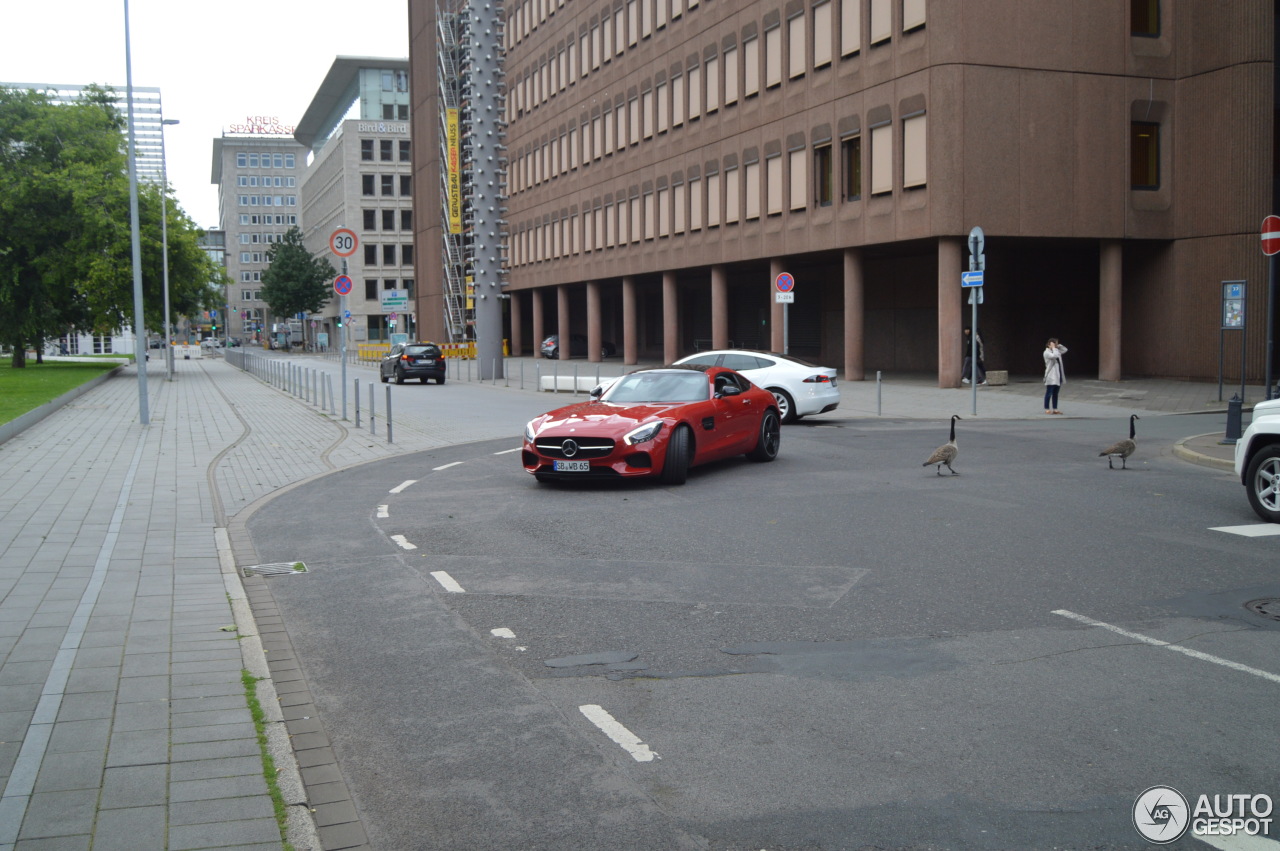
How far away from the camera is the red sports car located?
1334cm

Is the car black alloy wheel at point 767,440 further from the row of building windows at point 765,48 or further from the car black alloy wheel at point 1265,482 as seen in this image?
the row of building windows at point 765,48

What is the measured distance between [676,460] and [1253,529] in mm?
5888

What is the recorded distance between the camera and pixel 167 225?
55.0 m

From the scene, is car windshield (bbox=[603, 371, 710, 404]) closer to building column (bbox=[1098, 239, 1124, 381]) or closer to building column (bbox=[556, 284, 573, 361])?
building column (bbox=[1098, 239, 1124, 381])

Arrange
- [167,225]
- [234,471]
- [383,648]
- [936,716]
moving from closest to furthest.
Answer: [936,716] → [383,648] → [234,471] → [167,225]

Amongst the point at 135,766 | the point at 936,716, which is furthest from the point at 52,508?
the point at 936,716

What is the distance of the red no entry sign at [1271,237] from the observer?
20.0 metres

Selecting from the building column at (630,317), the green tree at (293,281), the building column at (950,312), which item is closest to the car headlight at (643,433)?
the building column at (950,312)

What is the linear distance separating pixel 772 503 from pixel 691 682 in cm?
640

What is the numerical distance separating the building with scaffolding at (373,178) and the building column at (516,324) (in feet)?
110

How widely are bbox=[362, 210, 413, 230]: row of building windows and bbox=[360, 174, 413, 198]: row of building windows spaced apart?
161cm

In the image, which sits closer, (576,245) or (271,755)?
(271,755)

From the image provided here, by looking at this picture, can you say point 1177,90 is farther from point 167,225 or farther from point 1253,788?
point 167,225

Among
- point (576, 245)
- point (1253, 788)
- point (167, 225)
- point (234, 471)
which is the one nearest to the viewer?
point (1253, 788)
